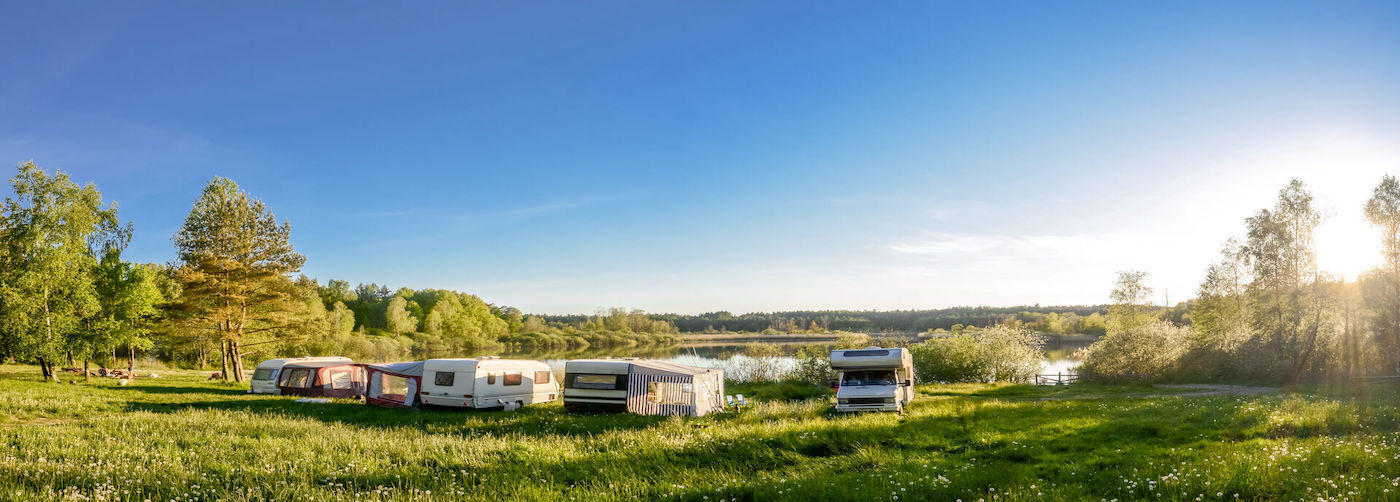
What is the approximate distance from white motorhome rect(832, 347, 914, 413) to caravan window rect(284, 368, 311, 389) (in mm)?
20257

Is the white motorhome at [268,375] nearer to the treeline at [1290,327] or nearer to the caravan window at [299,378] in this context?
the caravan window at [299,378]

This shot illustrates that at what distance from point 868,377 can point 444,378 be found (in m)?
13.7

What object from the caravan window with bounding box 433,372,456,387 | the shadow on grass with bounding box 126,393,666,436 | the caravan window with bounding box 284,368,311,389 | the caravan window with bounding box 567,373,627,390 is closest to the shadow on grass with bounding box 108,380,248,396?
the caravan window with bounding box 284,368,311,389

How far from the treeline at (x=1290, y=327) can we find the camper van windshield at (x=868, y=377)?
21145mm

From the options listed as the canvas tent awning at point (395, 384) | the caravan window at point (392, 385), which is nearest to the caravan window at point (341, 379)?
the canvas tent awning at point (395, 384)

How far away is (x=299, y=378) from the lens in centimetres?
2772

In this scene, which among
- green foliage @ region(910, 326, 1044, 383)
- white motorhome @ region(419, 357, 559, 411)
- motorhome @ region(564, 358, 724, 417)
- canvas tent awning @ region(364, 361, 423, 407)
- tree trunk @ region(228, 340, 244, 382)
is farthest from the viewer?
green foliage @ region(910, 326, 1044, 383)

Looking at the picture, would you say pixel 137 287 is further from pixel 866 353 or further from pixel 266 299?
pixel 866 353

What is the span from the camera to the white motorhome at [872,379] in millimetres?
20672

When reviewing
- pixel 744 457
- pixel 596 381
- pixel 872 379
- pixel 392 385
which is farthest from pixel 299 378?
pixel 744 457

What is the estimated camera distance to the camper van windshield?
21922mm

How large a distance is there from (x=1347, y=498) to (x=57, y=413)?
27080 millimetres

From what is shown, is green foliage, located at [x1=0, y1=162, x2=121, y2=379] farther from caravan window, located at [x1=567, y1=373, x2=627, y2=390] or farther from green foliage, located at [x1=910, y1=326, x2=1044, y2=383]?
green foliage, located at [x1=910, y1=326, x2=1044, y2=383]

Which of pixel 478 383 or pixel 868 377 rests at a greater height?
pixel 868 377
